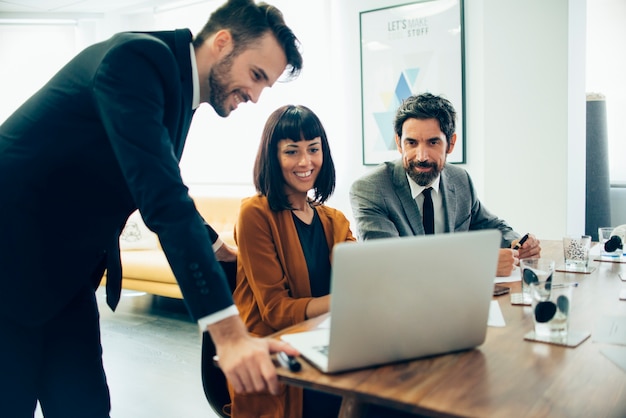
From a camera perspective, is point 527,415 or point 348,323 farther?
point 348,323

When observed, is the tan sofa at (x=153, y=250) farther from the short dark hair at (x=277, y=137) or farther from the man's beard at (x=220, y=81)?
the man's beard at (x=220, y=81)

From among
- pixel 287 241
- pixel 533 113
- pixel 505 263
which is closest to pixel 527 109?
pixel 533 113

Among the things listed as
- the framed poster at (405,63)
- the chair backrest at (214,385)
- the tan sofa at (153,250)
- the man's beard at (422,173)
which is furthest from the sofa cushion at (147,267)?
the chair backrest at (214,385)

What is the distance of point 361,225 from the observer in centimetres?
203

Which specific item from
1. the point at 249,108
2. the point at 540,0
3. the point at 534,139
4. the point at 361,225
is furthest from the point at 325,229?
the point at 249,108

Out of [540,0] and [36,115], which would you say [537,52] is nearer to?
[540,0]

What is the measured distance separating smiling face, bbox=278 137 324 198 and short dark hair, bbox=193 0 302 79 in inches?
18.3

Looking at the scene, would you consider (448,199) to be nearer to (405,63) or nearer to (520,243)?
(520,243)

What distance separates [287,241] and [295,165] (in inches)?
10.7

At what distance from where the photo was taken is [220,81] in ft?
4.40

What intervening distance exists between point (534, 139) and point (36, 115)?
306cm

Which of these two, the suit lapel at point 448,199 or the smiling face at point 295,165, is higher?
the smiling face at point 295,165

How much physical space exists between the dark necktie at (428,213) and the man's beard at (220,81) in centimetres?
108

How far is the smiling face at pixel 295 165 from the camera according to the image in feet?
6.00
